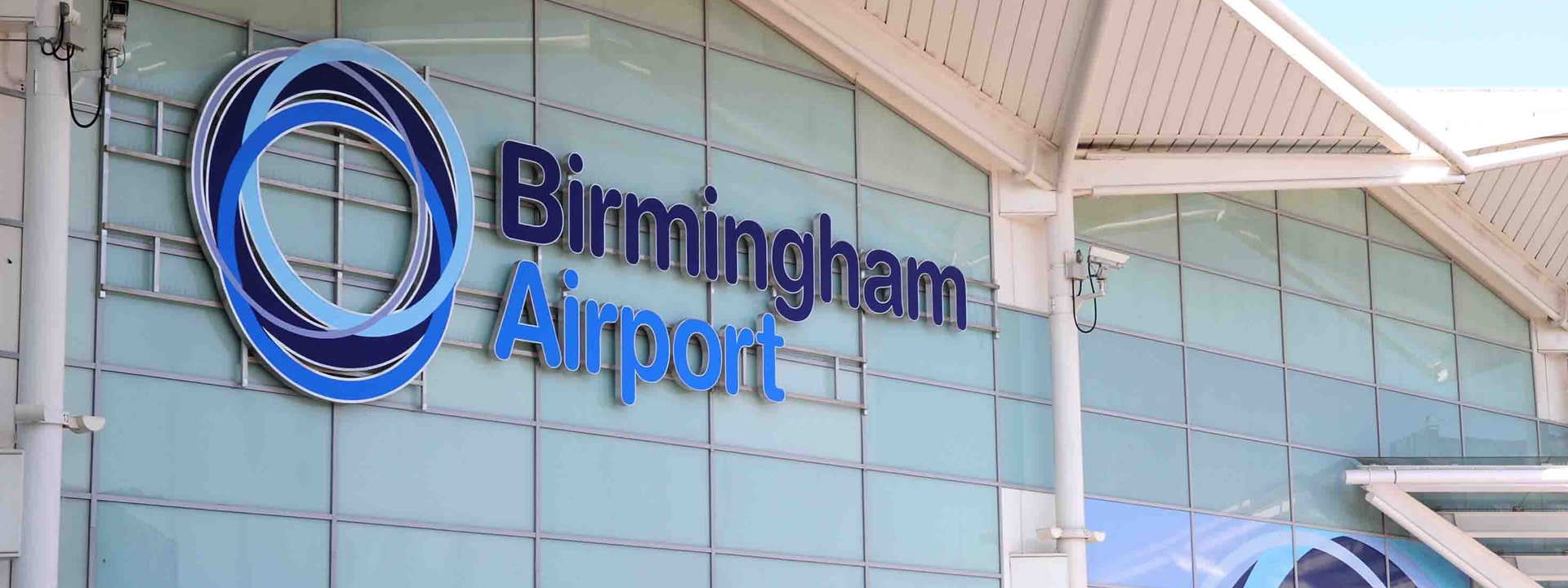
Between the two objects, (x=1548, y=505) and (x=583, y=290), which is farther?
(x=1548, y=505)

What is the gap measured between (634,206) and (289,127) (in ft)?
10.1

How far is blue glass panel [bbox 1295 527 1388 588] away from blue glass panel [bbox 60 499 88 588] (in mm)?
13225

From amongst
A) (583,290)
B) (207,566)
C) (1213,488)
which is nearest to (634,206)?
(583,290)

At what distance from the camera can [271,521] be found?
1227cm

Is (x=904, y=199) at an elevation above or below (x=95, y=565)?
above

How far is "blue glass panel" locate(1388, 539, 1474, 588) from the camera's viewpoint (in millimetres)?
21344

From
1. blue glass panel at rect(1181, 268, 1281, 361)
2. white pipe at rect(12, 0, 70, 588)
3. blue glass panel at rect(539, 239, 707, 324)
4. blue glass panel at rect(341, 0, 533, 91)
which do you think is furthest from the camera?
blue glass panel at rect(1181, 268, 1281, 361)

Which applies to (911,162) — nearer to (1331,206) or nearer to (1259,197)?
(1259,197)

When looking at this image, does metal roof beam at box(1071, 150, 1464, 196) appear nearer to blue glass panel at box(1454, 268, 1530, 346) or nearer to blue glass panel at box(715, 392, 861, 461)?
blue glass panel at box(715, 392, 861, 461)

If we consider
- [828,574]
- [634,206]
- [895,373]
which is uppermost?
[634,206]

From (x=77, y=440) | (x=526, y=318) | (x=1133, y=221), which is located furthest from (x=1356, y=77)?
(x=77, y=440)

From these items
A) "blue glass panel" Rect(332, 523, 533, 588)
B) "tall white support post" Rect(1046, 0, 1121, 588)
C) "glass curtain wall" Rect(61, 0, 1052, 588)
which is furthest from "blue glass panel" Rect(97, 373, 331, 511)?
"tall white support post" Rect(1046, 0, 1121, 588)

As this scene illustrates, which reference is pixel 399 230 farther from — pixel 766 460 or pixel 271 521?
pixel 766 460

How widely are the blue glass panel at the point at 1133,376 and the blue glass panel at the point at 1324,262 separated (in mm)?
2364
